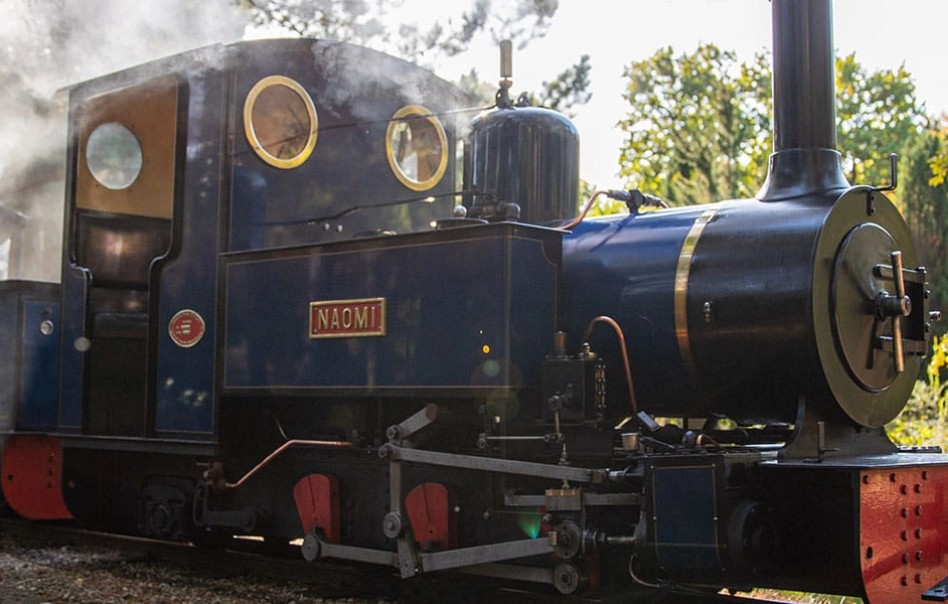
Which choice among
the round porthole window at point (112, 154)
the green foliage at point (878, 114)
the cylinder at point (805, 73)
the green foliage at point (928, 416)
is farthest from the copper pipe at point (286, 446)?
the green foliage at point (878, 114)

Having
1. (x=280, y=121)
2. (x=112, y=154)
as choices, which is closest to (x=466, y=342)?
(x=280, y=121)

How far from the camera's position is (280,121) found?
600 centimetres

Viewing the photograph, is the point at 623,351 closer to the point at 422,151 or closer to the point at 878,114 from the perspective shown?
the point at 422,151

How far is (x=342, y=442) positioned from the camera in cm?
548

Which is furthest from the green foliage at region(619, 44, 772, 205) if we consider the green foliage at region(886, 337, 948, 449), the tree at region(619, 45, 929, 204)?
the green foliage at region(886, 337, 948, 449)

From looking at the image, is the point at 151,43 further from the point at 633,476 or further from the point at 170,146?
the point at 633,476

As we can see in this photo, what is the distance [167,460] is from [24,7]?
4.75 m

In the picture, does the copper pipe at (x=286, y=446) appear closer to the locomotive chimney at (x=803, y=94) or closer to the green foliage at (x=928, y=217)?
the locomotive chimney at (x=803, y=94)

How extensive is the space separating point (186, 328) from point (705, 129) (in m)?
13.3

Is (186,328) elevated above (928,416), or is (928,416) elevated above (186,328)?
(186,328)

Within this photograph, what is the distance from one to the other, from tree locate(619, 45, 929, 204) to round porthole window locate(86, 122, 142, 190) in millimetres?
8874

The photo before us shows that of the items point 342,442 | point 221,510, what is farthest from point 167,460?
point 342,442

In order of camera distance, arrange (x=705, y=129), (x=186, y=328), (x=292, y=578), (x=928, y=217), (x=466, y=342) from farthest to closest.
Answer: (x=705, y=129), (x=928, y=217), (x=186, y=328), (x=292, y=578), (x=466, y=342)

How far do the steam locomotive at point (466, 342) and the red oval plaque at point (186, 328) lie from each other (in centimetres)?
2
